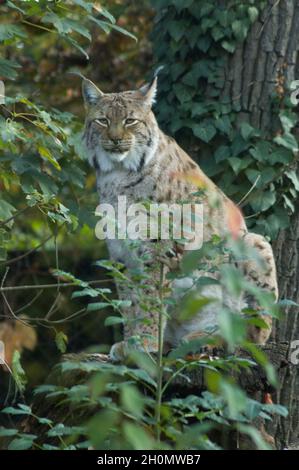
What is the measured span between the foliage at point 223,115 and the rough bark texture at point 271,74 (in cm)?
4

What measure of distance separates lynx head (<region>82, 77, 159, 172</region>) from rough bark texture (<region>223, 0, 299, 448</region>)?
62 cm

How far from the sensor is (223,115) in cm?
614

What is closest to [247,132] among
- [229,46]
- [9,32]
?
[229,46]

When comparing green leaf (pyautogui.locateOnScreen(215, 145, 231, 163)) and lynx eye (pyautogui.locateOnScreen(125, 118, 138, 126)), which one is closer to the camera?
lynx eye (pyautogui.locateOnScreen(125, 118, 138, 126))

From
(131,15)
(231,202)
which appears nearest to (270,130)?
(231,202)

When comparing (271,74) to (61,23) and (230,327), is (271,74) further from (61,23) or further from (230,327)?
(230,327)

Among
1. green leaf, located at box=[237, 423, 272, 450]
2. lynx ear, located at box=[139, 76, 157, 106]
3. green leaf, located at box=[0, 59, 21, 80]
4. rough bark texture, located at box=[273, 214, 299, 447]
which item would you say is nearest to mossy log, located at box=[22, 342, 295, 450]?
rough bark texture, located at box=[273, 214, 299, 447]

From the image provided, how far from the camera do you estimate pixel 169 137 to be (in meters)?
5.93

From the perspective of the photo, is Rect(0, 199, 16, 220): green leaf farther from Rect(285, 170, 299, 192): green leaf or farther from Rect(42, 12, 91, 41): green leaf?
Rect(285, 170, 299, 192): green leaf

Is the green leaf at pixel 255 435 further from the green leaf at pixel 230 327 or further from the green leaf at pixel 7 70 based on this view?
the green leaf at pixel 7 70

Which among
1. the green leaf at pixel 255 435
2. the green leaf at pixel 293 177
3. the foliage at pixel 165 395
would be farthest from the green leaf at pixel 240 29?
the green leaf at pixel 255 435

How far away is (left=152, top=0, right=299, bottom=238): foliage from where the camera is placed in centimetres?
601

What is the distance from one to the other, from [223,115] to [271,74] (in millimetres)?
413

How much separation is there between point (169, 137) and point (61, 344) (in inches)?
70.6
